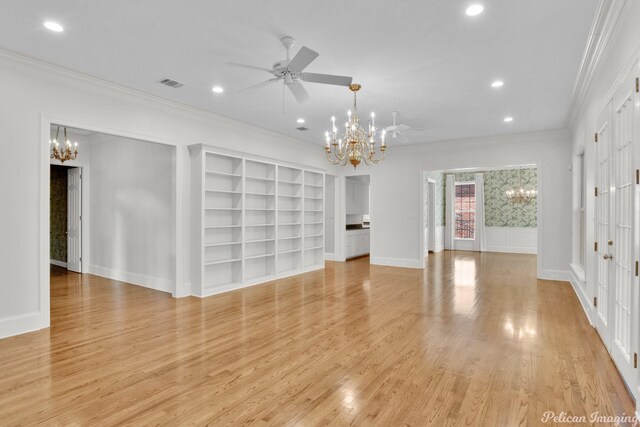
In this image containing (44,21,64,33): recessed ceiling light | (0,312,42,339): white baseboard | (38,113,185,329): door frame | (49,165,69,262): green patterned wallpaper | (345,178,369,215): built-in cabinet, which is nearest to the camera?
(44,21,64,33): recessed ceiling light

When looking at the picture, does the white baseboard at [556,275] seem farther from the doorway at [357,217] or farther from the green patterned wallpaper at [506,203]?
the green patterned wallpaper at [506,203]

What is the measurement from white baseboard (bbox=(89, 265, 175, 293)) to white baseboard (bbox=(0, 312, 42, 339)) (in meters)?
1.82

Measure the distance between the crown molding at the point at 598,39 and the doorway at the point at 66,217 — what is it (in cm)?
861

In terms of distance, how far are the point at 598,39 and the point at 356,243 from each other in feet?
24.9

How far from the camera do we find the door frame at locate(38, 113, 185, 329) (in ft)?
13.2

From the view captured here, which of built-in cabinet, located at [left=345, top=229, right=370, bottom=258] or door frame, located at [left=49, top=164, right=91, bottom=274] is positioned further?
built-in cabinet, located at [left=345, top=229, right=370, bottom=258]

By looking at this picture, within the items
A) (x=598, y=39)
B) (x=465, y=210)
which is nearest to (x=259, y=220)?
(x=598, y=39)

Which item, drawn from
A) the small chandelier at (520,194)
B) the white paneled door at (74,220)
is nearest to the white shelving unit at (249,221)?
the white paneled door at (74,220)

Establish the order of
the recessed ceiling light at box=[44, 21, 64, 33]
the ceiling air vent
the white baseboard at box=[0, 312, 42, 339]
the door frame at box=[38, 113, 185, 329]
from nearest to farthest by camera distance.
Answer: the recessed ceiling light at box=[44, 21, 64, 33], the white baseboard at box=[0, 312, 42, 339], the door frame at box=[38, 113, 185, 329], the ceiling air vent

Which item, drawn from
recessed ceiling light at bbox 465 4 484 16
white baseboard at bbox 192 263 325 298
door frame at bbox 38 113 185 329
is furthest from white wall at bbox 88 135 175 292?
recessed ceiling light at bbox 465 4 484 16

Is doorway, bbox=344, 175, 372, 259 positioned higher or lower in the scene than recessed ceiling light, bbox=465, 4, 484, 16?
lower

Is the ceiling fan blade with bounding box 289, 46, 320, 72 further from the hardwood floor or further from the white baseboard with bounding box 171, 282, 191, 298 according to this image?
the white baseboard with bounding box 171, 282, 191, 298

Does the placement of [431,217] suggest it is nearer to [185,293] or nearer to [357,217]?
[357,217]

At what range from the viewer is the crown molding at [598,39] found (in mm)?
2725
